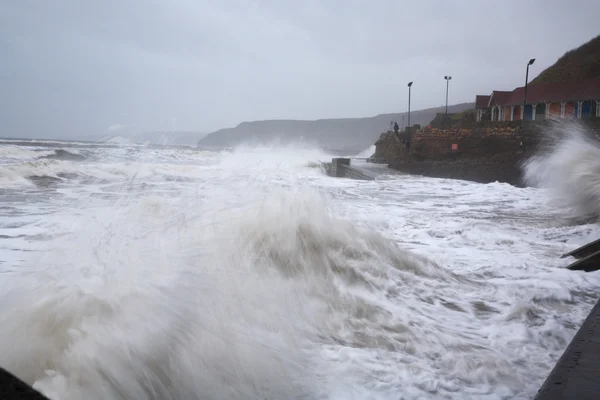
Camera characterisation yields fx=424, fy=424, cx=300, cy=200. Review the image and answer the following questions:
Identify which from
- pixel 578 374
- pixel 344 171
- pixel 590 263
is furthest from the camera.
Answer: pixel 344 171

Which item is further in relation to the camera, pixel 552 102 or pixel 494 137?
pixel 552 102

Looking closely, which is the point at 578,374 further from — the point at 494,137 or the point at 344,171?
the point at 494,137

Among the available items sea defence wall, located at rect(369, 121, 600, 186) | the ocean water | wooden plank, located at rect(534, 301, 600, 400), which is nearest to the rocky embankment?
sea defence wall, located at rect(369, 121, 600, 186)

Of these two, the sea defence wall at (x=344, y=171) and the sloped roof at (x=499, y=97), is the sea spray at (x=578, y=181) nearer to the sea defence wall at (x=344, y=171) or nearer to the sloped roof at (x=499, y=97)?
the sea defence wall at (x=344, y=171)

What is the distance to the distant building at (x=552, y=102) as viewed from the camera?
32969mm

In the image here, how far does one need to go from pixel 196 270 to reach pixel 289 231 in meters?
1.42

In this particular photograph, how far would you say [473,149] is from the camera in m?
24.0

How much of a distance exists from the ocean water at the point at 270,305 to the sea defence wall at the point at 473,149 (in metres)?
14.4

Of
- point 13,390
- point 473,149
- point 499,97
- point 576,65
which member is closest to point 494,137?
point 473,149

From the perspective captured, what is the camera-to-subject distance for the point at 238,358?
2.10 meters

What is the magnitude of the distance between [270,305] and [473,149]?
23.7 m

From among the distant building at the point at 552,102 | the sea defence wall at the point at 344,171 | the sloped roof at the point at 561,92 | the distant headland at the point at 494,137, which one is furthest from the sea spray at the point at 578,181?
the sloped roof at the point at 561,92

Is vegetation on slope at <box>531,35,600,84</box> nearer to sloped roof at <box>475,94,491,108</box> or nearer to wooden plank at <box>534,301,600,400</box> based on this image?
sloped roof at <box>475,94,491,108</box>

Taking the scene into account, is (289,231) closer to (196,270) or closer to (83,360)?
(196,270)
